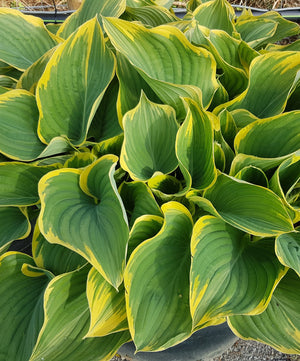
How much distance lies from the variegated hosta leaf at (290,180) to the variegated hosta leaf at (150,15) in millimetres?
591

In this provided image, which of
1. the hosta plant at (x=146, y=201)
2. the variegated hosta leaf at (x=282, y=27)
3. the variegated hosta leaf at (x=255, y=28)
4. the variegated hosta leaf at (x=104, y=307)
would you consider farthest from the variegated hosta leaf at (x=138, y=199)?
the variegated hosta leaf at (x=282, y=27)

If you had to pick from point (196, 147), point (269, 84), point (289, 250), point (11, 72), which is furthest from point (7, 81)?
point (289, 250)

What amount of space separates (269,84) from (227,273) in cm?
45

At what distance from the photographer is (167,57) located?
85 cm

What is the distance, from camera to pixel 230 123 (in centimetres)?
85

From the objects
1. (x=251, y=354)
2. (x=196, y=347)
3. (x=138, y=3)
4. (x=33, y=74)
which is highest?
(x=138, y=3)

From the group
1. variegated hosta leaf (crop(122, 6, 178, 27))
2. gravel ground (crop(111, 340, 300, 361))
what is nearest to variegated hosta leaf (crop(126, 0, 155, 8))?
variegated hosta leaf (crop(122, 6, 178, 27))

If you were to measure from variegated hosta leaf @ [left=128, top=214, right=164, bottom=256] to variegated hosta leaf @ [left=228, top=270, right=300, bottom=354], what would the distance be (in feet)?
0.78

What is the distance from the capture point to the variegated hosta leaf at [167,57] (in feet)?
2.61

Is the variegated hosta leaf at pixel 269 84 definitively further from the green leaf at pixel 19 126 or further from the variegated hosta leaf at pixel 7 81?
the variegated hosta leaf at pixel 7 81

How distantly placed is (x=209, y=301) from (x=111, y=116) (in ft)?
1.59

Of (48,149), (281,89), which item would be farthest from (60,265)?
(281,89)

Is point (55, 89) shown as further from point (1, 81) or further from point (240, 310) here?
point (240, 310)

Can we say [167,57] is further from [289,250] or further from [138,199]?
[289,250]
